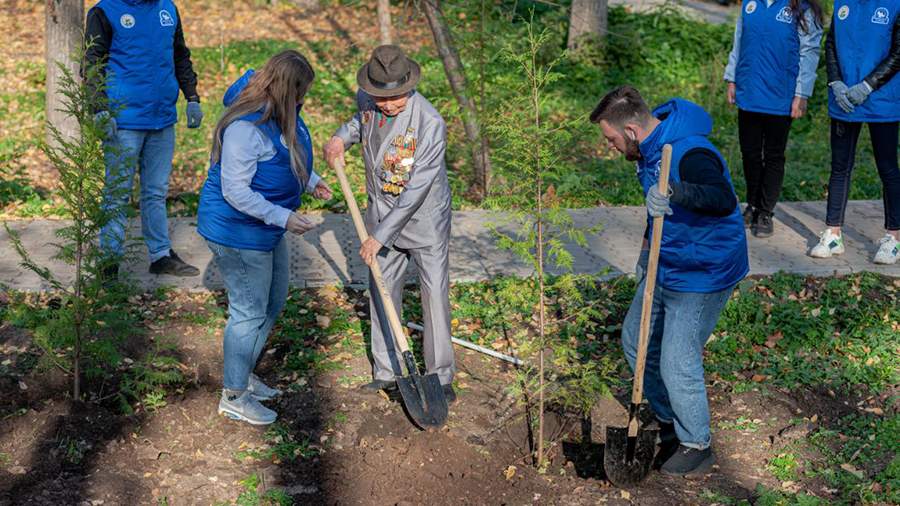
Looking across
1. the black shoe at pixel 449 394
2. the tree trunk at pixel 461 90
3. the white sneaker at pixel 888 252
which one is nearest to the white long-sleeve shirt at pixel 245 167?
the black shoe at pixel 449 394

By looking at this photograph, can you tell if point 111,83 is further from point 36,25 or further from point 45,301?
point 36,25

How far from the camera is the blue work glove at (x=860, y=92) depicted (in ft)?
23.0

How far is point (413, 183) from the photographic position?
5137 mm

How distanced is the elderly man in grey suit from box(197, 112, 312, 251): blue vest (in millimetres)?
415

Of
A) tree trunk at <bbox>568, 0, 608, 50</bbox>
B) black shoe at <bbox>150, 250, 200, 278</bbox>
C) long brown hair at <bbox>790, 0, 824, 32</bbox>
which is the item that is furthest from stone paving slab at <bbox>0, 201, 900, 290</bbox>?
tree trunk at <bbox>568, 0, 608, 50</bbox>

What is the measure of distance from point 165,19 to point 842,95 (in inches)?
187

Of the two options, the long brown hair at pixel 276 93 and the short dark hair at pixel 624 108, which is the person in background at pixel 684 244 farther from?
the long brown hair at pixel 276 93

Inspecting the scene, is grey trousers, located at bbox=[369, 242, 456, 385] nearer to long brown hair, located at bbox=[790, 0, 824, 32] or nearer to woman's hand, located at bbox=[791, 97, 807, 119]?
woman's hand, located at bbox=[791, 97, 807, 119]

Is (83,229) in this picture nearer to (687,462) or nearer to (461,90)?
(687,462)

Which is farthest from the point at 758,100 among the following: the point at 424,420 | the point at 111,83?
the point at 111,83

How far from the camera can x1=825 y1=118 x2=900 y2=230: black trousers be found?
723cm

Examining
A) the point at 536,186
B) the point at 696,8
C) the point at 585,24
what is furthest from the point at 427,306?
the point at 696,8

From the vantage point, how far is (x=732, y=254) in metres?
4.66

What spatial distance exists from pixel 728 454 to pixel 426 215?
2.01 metres
